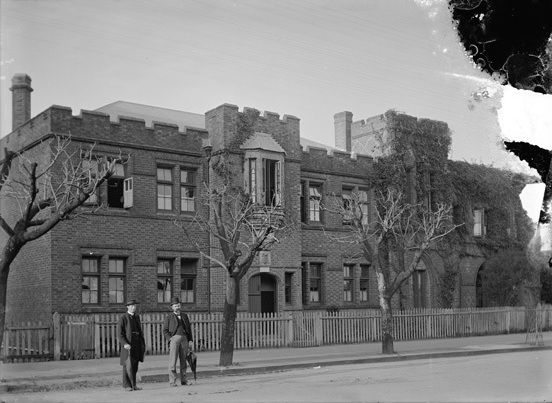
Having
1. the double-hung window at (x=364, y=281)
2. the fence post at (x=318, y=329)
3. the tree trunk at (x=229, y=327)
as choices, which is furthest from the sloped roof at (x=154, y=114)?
the tree trunk at (x=229, y=327)

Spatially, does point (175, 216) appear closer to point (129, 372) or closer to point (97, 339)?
point (97, 339)

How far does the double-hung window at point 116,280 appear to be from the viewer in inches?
934

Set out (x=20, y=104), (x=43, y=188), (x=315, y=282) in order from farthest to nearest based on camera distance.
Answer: (x=315, y=282)
(x=20, y=104)
(x=43, y=188)

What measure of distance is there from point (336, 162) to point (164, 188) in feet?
24.8

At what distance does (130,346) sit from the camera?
13453 millimetres

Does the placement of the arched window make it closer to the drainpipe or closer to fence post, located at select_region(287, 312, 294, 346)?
the drainpipe

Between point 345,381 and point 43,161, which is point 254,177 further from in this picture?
point 345,381

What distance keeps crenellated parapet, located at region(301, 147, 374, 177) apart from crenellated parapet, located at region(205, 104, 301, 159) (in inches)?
39.1

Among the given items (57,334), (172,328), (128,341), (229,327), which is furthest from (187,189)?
(128,341)

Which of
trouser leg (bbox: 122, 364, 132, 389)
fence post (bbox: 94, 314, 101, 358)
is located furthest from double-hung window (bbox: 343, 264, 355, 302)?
trouser leg (bbox: 122, 364, 132, 389)

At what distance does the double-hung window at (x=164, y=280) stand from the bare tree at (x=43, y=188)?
358cm

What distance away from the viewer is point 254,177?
26219mm

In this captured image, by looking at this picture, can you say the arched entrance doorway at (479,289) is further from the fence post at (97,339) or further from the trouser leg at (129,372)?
the trouser leg at (129,372)

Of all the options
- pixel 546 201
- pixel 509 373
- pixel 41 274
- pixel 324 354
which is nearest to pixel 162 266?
pixel 41 274
